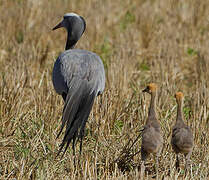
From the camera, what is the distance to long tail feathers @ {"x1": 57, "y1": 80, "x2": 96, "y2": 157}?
14.7ft

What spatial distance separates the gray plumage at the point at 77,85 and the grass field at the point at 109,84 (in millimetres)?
291

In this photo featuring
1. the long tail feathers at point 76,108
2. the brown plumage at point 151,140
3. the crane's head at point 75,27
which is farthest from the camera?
the crane's head at point 75,27

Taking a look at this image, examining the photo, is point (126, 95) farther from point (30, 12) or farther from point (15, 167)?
point (30, 12)

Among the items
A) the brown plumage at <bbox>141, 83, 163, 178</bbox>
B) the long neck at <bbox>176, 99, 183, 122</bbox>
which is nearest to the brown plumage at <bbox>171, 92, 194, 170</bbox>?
the long neck at <bbox>176, 99, 183, 122</bbox>

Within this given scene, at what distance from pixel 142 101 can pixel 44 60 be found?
8.64 feet

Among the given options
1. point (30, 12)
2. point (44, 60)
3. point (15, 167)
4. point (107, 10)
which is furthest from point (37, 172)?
point (107, 10)

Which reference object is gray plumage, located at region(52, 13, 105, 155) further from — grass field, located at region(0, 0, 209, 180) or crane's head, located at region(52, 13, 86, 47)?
crane's head, located at region(52, 13, 86, 47)

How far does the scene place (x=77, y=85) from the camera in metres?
4.52

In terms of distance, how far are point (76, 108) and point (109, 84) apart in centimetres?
180

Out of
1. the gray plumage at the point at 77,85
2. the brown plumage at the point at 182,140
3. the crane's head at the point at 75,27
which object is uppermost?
the crane's head at the point at 75,27

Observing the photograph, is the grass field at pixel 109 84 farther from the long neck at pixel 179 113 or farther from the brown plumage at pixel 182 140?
→ the long neck at pixel 179 113

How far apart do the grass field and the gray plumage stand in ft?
0.95

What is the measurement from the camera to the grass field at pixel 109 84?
4.50 metres

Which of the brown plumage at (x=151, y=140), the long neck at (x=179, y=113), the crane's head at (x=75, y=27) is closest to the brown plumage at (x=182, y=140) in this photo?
the long neck at (x=179, y=113)
